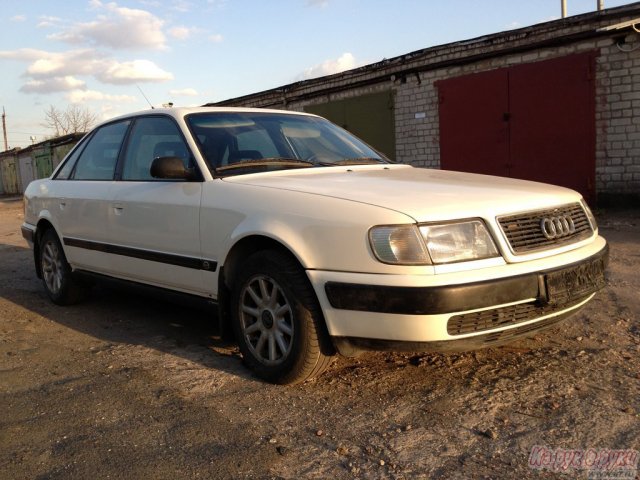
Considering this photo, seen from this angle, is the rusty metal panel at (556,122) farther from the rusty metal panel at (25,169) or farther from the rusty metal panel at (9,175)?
the rusty metal panel at (9,175)

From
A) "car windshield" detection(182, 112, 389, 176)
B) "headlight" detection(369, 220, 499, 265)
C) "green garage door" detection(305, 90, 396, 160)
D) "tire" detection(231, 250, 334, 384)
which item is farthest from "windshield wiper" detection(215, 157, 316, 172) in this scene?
"green garage door" detection(305, 90, 396, 160)

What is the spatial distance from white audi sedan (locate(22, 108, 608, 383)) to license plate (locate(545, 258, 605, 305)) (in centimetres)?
1

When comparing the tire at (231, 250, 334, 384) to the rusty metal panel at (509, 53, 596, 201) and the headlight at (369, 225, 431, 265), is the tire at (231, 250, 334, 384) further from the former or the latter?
the rusty metal panel at (509, 53, 596, 201)

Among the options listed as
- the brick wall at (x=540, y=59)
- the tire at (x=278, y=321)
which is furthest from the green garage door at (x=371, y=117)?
the tire at (x=278, y=321)

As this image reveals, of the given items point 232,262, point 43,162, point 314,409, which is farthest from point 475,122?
point 43,162

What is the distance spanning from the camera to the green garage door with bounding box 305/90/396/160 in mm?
13500

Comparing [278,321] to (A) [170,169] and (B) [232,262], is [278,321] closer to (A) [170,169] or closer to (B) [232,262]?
(B) [232,262]

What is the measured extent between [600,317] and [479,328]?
1.97 m

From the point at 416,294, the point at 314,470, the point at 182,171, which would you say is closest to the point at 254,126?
the point at 182,171

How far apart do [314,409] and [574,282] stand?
4.92 ft

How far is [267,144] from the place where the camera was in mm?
4133

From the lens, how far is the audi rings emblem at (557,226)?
10.2 ft

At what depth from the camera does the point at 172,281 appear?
402cm

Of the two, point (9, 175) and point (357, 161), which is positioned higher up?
point (9, 175)
